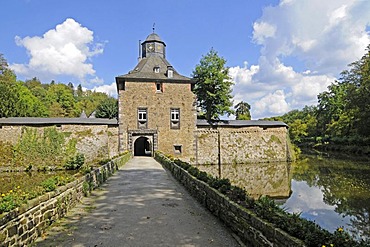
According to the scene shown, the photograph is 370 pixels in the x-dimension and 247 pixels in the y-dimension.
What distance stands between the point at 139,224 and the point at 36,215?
5.36 feet

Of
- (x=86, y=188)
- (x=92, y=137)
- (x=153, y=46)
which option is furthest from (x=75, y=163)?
(x=86, y=188)

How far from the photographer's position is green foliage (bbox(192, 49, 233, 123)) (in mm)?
28656

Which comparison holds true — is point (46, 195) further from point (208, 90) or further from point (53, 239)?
point (208, 90)

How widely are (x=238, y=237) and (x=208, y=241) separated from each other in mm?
462

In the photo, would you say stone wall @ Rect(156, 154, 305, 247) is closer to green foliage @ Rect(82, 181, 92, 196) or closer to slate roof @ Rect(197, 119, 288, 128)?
green foliage @ Rect(82, 181, 92, 196)

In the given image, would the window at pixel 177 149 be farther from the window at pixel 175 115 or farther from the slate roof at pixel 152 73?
the slate roof at pixel 152 73

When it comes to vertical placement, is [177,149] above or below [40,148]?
below

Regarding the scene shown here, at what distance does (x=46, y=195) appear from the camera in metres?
4.92

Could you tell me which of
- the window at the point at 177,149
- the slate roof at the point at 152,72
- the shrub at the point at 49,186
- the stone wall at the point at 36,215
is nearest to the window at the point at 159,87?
the slate roof at the point at 152,72

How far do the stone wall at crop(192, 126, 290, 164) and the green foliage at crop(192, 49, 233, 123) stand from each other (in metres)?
4.59

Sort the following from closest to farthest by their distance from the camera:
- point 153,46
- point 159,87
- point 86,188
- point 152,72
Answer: point 86,188 → point 159,87 → point 152,72 → point 153,46

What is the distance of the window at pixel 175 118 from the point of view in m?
23.6

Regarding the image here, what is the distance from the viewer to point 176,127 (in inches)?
929

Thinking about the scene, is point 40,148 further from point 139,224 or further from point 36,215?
point 139,224
